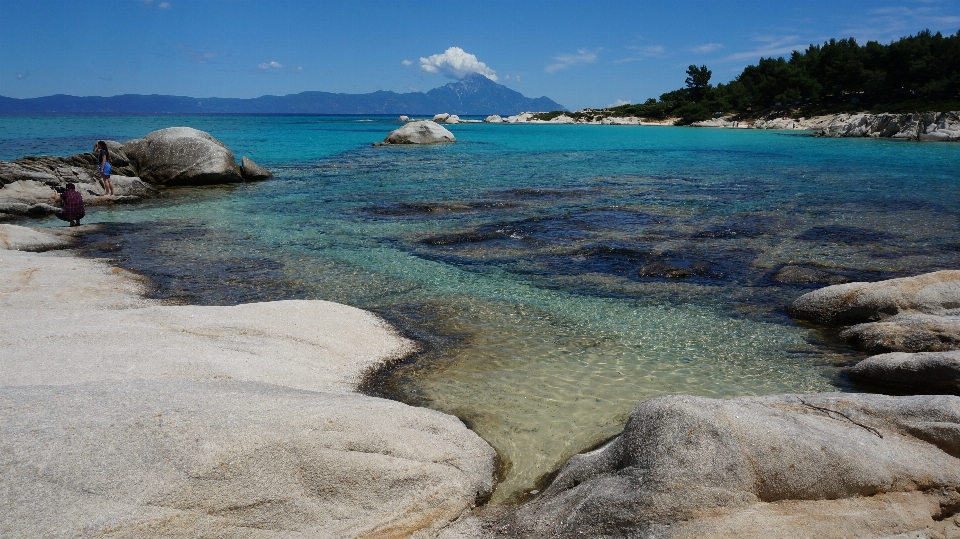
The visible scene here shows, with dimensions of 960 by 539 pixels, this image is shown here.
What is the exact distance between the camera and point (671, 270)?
13781 mm

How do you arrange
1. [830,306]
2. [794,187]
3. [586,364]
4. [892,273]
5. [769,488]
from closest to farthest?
[769,488] < [586,364] < [830,306] < [892,273] < [794,187]

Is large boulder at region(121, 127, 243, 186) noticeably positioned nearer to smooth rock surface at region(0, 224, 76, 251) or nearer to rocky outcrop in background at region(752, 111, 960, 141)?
smooth rock surface at region(0, 224, 76, 251)

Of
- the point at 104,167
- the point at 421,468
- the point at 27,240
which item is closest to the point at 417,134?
the point at 104,167

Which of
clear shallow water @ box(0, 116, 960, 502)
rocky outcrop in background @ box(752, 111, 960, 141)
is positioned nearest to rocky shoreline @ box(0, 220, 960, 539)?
clear shallow water @ box(0, 116, 960, 502)

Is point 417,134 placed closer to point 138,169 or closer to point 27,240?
point 138,169

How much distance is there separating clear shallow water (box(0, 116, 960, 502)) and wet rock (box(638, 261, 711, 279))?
3.7 inches

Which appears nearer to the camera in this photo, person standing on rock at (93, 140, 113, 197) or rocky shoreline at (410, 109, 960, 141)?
person standing on rock at (93, 140, 113, 197)

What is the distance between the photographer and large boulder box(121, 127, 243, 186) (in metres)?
28.8

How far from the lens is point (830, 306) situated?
35.2ft

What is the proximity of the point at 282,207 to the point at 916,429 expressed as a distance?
21.3 meters

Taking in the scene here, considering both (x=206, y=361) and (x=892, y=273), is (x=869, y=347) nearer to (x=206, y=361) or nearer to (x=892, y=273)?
(x=892, y=273)

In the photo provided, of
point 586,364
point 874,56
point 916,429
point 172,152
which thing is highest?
point 874,56

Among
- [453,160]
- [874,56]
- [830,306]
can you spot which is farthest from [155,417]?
[874,56]

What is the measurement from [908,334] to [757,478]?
6025 mm
